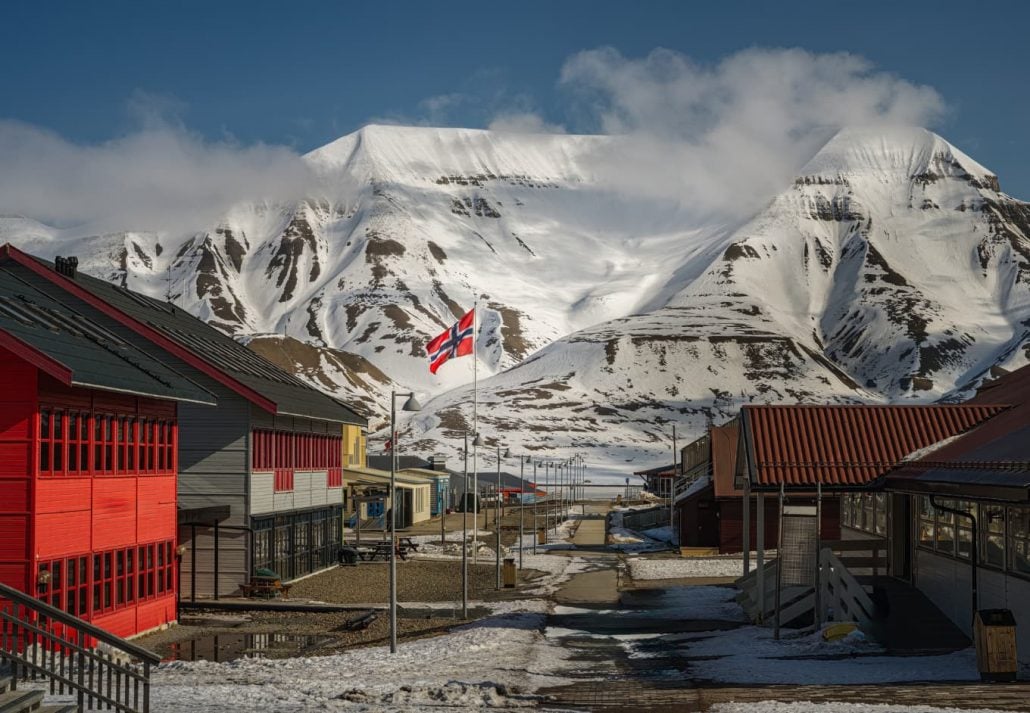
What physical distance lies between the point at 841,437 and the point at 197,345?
23.1 m

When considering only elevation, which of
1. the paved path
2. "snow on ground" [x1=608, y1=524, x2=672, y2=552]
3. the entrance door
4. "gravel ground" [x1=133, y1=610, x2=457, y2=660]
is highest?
the entrance door

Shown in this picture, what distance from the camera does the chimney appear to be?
41.9 m

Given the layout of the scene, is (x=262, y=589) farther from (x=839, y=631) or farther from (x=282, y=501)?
(x=839, y=631)

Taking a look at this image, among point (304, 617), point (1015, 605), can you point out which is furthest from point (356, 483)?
point (1015, 605)

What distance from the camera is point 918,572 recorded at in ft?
111

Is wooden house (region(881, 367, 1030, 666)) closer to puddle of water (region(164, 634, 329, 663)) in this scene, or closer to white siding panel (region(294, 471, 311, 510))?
puddle of water (region(164, 634, 329, 663))

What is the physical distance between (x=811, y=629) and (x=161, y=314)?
2787cm

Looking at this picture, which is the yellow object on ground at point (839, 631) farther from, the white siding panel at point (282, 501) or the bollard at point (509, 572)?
the white siding panel at point (282, 501)

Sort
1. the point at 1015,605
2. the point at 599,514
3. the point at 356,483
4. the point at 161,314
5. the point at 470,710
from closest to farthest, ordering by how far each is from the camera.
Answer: the point at 470,710, the point at 1015,605, the point at 161,314, the point at 356,483, the point at 599,514

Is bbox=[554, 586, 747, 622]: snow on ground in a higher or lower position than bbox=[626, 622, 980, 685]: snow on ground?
lower

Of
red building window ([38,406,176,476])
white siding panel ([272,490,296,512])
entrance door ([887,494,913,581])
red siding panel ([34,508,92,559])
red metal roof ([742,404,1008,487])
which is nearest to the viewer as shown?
red siding panel ([34,508,92,559])

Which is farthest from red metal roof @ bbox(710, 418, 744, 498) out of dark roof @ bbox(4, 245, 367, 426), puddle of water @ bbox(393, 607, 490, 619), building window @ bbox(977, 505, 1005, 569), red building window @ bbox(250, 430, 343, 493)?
building window @ bbox(977, 505, 1005, 569)

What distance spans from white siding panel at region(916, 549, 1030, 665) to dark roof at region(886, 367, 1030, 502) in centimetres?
189

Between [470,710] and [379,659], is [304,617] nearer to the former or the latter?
[379,659]
